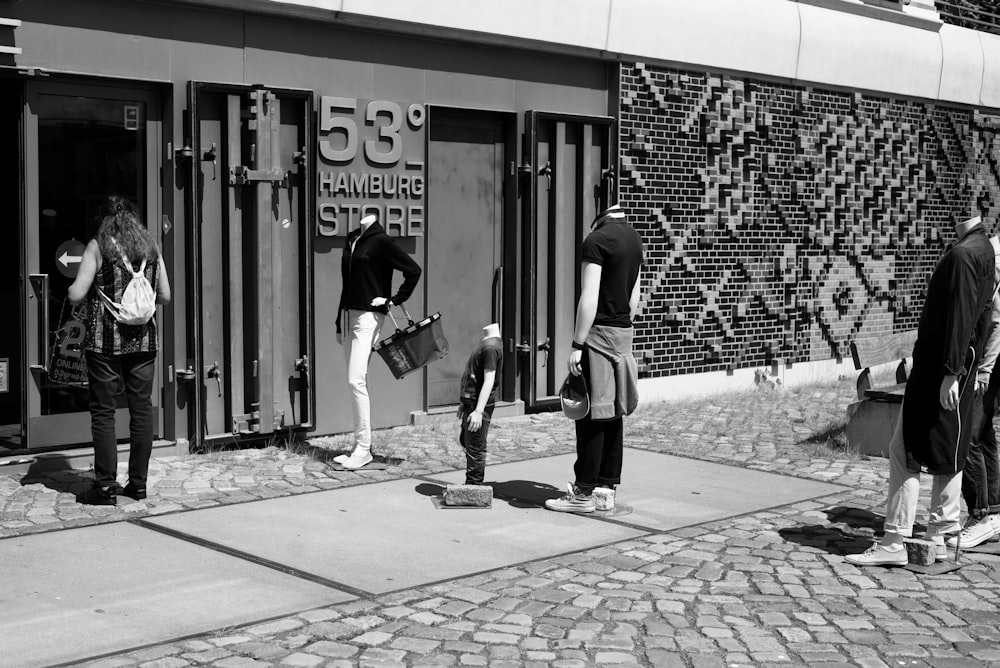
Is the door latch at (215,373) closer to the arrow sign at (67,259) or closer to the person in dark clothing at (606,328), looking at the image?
the arrow sign at (67,259)

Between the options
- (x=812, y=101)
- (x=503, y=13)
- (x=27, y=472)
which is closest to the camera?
(x=27, y=472)

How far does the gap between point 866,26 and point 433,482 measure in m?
8.85

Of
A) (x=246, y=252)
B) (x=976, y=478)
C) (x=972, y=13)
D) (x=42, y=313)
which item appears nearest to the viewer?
(x=976, y=478)

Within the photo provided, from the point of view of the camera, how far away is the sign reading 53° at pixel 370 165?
32.3 feet

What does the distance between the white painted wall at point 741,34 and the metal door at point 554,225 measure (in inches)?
29.7

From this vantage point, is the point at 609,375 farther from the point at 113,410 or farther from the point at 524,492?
the point at 113,410

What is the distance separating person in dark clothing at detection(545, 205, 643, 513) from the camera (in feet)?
23.6

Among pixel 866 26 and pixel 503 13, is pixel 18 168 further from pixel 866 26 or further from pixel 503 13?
pixel 866 26

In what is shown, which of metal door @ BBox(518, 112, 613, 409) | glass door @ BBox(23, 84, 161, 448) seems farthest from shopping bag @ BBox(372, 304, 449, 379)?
metal door @ BBox(518, 112, 613, 409)

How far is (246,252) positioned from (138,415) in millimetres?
2093

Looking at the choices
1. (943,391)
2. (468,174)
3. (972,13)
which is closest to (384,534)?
(943,391)

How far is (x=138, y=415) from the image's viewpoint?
7.71 metres

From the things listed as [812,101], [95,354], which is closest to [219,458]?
[95,354]

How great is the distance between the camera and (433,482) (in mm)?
8430
